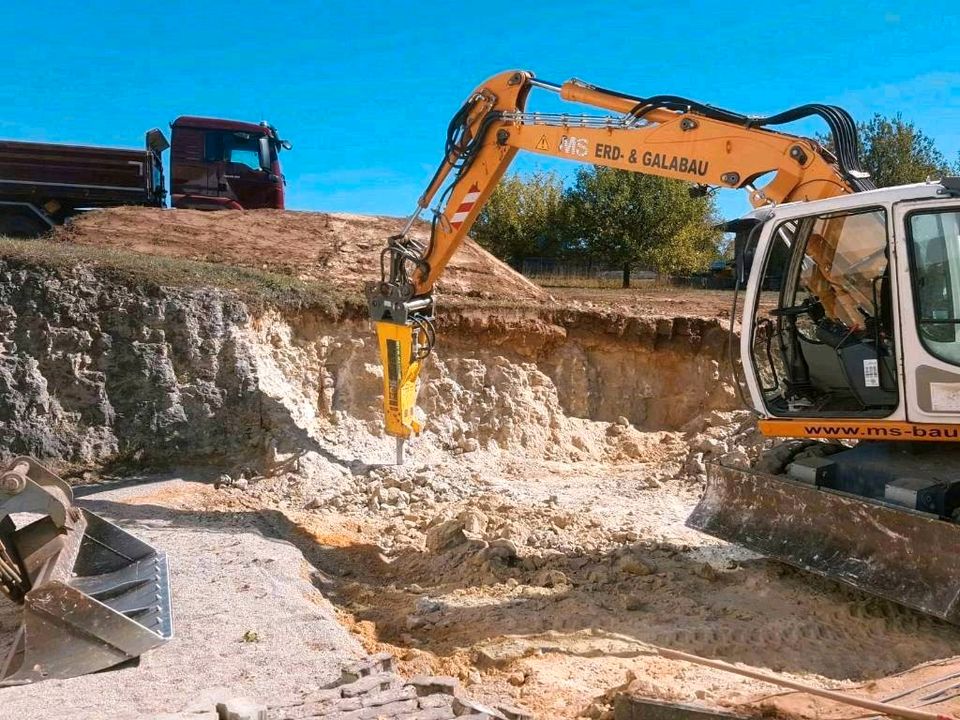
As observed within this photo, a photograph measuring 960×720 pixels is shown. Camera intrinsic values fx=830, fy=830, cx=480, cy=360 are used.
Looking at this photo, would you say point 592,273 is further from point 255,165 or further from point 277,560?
point 277,560

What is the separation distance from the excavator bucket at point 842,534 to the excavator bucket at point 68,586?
12.7 ft

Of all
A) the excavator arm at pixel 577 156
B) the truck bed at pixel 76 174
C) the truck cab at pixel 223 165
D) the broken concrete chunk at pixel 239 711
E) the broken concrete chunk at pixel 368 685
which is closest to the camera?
the broken concrete chunk at pixel 239 711

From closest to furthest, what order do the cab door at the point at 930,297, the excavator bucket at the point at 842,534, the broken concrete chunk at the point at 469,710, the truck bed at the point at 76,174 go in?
the broken concrete chunk at the point at 469,710 < the excavator bucket at the point at 842,534 < the cab door at the point at 930,297 < the truck bed at the point at 76,174

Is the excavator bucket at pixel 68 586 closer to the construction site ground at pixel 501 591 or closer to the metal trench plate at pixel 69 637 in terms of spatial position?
the metal trench plate at pixel 69 637

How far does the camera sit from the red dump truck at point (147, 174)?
13844mm

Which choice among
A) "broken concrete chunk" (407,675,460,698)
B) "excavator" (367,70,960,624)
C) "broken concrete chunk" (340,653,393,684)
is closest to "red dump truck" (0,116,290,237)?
"excavator" (367,70,960,624)

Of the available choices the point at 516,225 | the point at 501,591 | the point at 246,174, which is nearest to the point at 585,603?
the point at 501,591

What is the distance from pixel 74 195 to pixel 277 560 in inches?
413

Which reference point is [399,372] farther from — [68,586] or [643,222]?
[643,222]

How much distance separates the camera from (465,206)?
26.3 ft

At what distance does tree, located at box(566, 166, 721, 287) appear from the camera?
2708 cm

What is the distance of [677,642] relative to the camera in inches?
196

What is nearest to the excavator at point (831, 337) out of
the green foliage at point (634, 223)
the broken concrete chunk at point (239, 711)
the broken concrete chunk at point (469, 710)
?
the broken concrete chunk at point (469, 710)

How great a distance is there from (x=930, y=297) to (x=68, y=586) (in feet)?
16.9
